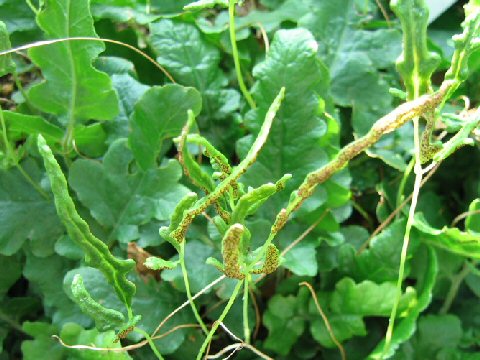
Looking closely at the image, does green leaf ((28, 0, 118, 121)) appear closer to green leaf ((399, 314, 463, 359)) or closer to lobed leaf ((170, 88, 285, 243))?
lobed leaf ((170, 88, 285, 243))

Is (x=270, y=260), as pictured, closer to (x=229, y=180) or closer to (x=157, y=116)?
(x=229, y=180)

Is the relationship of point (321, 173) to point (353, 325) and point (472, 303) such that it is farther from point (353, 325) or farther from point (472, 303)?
point (472, 303)

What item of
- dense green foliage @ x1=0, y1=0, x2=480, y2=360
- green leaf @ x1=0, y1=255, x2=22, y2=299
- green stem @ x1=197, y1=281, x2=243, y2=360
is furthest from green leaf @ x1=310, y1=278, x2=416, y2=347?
green leaf @ x1=0, y1=255, x2=22, y2=299

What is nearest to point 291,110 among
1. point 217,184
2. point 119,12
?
point 217,184

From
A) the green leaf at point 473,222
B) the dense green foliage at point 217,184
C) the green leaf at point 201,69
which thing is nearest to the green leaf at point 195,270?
the dense green foliage at point 217,184

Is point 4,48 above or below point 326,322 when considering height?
above

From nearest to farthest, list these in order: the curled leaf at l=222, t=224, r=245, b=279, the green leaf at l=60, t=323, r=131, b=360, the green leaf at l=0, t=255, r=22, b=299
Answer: the curled leaf at l=222, t=224, r=245, b=279 < the green leaf at l=60, t=323, r=131, b=360 < the green leaf at l=0, t=255, r=22, b=299
